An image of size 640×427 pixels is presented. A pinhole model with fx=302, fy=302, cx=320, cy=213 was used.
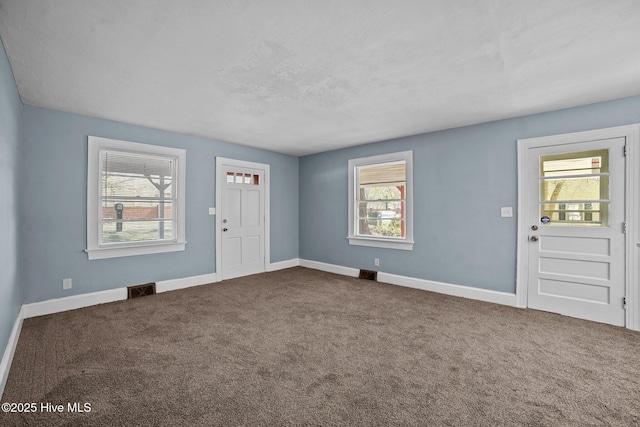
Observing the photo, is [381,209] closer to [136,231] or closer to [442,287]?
[442,287]

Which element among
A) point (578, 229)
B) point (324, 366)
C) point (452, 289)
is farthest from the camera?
point (452, 289)

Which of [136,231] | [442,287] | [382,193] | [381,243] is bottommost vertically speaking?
[442,287]

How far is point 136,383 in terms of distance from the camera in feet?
7.03

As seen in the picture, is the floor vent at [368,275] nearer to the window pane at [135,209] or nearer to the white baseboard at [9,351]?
the window pane at [135,209]

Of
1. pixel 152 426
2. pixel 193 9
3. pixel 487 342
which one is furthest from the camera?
pixel 487 342

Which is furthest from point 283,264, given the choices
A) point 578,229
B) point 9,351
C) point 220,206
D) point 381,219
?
point 578,229

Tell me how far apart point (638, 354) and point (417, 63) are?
10.3ft

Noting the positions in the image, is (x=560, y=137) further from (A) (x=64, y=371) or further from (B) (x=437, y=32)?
(A) (x=64, y=371)

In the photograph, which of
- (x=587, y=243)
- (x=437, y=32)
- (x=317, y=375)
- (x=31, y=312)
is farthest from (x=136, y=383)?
(x=587, y=243)

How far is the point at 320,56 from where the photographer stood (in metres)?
2.40

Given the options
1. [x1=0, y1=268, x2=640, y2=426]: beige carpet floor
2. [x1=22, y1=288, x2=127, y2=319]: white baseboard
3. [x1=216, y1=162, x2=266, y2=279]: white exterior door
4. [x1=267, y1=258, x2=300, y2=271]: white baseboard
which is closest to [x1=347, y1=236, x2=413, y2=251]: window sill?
[x1=0, y1=268, x2=640, y2=426]: beige carpet floor

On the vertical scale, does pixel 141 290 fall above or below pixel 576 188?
below

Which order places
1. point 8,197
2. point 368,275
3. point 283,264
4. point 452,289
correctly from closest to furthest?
point 8,197, point 452,289, point 368,275, point 283,264

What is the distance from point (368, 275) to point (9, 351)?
14.6ft
